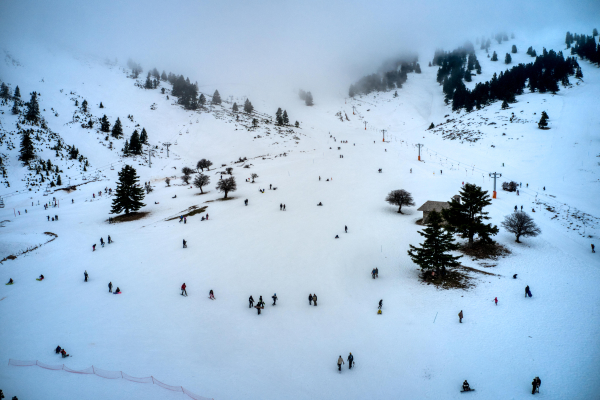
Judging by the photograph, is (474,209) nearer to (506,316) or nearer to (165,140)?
(506,316)

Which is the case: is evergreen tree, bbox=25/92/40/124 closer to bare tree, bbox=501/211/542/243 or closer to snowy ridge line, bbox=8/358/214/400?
snowy ridge line, bbox=8/358/214/400

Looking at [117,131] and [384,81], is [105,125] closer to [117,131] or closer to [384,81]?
[117,131]

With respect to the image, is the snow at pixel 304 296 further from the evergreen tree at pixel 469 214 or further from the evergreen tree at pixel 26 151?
the evergreen tree at pixel 26 151

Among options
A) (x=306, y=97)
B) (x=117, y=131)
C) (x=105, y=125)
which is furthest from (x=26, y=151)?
(x=306, y=97)

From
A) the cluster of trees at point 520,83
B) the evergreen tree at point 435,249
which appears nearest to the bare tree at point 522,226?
the evergreen tree at point 435,249

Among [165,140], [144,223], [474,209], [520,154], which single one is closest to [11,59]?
[165,140]

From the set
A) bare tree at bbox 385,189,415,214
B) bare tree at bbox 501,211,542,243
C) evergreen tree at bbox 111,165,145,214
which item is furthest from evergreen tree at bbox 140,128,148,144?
bare tree at bbox 501,211,542,243
